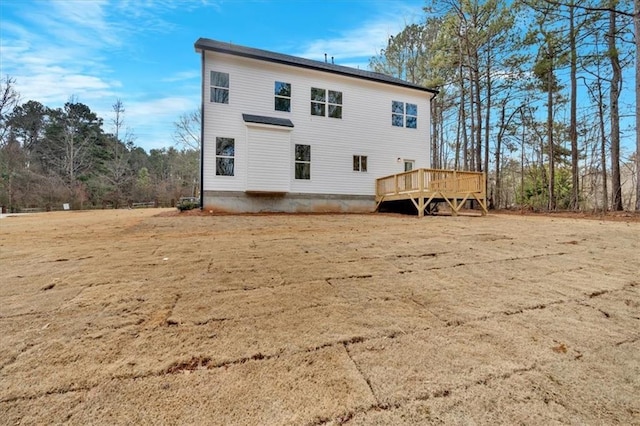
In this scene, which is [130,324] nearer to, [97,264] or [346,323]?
[346,323]

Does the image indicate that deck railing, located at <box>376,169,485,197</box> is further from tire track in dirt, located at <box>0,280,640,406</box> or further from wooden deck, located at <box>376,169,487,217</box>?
tire track in dirt, located at <box>0,280,640,406</box>

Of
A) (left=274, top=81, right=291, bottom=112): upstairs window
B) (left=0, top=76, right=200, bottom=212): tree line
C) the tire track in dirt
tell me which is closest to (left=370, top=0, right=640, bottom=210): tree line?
(left=274, top=81, right=291, bottom=112): upstairs window

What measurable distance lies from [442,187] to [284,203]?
5.99 metres

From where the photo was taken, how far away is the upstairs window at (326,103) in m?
12.2

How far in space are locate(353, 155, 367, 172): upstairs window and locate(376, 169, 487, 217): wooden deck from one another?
2022 millimetres

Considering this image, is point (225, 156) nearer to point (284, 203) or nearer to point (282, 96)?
point (284, 203)

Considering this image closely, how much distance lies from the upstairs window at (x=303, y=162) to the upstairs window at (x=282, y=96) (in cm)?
168

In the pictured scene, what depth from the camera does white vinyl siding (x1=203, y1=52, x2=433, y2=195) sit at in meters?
10.7

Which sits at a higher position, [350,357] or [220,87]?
[220,87]

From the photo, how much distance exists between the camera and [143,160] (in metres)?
37.5

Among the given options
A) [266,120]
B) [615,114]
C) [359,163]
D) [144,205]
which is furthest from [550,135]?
[144,205]

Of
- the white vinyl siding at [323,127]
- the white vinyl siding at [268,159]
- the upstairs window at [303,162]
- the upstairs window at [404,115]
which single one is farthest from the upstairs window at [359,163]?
the white vinyl siding at [268,159]

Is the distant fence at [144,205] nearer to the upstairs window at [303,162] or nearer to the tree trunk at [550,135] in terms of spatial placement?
the upstairs window at [303,162]

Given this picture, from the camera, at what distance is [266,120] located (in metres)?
10.9
